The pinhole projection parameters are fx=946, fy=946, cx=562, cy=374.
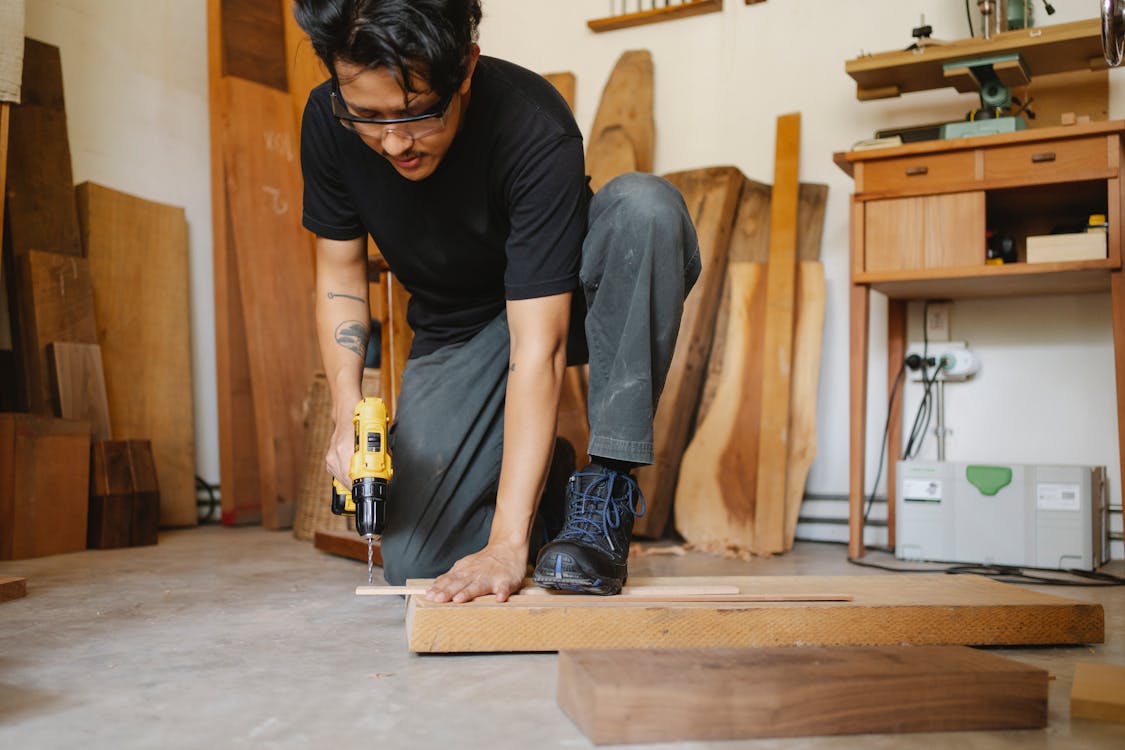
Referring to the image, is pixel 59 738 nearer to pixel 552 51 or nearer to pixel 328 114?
pixel 328 114

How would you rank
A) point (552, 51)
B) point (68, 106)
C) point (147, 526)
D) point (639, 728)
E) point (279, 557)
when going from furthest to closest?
point (552, 51)
point (68, 106)
point (147, 526)
point (279, 557)
point (639, 728)

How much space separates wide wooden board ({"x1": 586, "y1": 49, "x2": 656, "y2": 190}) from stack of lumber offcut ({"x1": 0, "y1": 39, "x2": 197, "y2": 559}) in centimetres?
161

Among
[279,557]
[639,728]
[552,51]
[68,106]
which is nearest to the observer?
[639,728]

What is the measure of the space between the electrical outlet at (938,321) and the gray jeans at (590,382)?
57.3 inches

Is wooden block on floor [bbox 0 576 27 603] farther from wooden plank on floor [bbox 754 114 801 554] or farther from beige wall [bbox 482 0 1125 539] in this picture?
beige wall [bbox 482 0 1125 539]

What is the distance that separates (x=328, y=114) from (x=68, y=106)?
2147mm

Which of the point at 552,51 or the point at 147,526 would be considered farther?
the point at 552,51

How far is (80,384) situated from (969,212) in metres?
2.66

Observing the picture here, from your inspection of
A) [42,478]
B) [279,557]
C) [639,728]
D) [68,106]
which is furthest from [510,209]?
[68,106]

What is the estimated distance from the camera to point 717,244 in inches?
119

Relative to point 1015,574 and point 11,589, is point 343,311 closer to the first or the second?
point 11,589

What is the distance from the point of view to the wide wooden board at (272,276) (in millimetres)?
3445

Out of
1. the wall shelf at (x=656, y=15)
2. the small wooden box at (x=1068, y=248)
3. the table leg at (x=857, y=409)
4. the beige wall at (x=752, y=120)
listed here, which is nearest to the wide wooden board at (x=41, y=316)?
the beige wall at (x=752, y=120)

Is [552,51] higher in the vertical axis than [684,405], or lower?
higher
